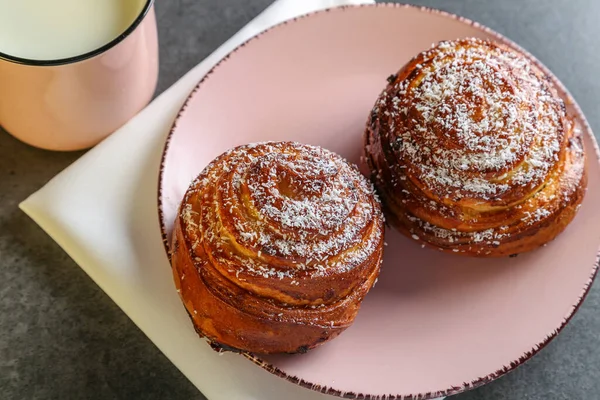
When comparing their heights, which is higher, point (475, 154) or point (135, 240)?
point (475, 154)

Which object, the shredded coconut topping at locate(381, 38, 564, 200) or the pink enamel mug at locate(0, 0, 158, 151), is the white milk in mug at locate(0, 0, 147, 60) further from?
the shredded coconut topping at locate(381, 38, 564, 200)

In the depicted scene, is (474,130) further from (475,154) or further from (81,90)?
(81,90)

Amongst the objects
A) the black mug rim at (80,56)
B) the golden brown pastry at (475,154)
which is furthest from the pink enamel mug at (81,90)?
the golden brown pastry at (475,154)

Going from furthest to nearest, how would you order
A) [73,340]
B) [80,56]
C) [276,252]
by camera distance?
[73,340] → [80,56] → [276,252]

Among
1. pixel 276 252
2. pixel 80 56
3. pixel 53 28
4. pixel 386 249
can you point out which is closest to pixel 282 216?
pixel 276 252

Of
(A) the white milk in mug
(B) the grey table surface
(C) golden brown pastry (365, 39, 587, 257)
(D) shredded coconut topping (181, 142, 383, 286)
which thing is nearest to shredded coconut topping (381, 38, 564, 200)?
(C) golden brown pastry (365, 39, 587, 257)

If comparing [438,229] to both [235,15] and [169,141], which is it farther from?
[235,15]

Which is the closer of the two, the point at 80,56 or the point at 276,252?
the point at 276,252
